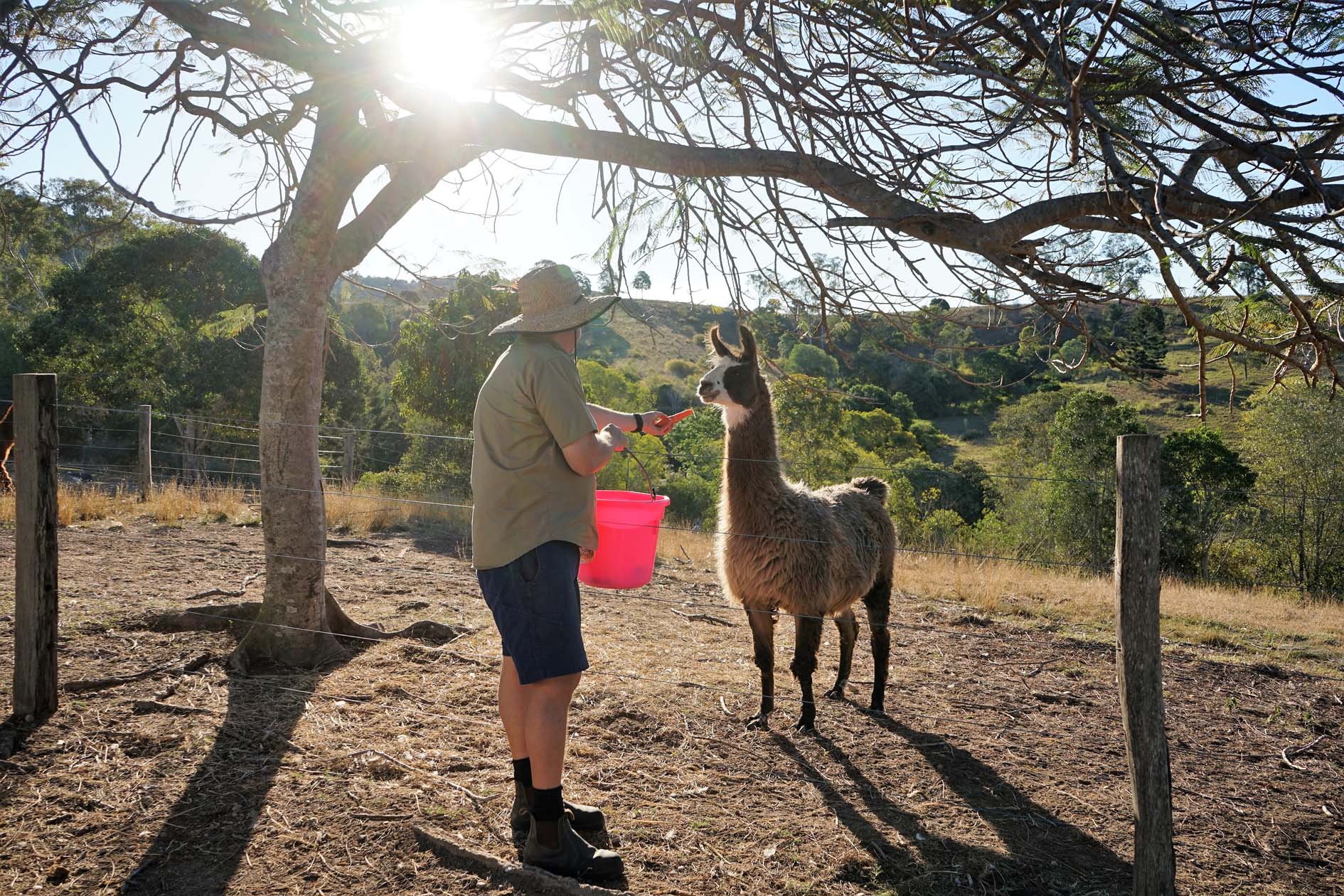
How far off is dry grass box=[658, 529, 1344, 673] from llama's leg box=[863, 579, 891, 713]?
2.95 m

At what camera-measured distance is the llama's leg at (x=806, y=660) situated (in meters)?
4.96

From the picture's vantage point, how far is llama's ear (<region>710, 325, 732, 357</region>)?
Result: 16.4 feet

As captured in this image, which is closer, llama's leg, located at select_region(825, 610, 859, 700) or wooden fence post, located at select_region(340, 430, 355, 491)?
llama's leg, located at select_region(825, 610, 859, 700)

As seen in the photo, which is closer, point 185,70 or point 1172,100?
point 1172,100

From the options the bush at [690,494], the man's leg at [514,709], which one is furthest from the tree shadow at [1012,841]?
the bush at [690,494]

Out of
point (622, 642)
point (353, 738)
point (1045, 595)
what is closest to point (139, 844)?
point (353, 738)

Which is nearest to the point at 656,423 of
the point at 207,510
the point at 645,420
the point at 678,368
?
the point at 645,420

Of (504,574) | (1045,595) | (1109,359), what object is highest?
(1109,359)

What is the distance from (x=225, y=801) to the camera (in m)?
3.54

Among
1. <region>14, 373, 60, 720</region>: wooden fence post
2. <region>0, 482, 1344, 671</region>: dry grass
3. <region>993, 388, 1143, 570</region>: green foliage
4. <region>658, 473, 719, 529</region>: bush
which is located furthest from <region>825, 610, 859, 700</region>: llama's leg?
<region>658, 473, 719, 529</region>: bush

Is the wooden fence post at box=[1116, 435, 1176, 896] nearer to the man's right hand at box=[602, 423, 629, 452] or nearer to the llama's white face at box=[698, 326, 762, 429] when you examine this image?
the man's right hand at box=[602, 423, 629, 452]

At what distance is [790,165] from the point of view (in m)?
4.62

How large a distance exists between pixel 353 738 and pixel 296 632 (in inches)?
55.5

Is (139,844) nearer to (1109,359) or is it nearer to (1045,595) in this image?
(1109,359)
